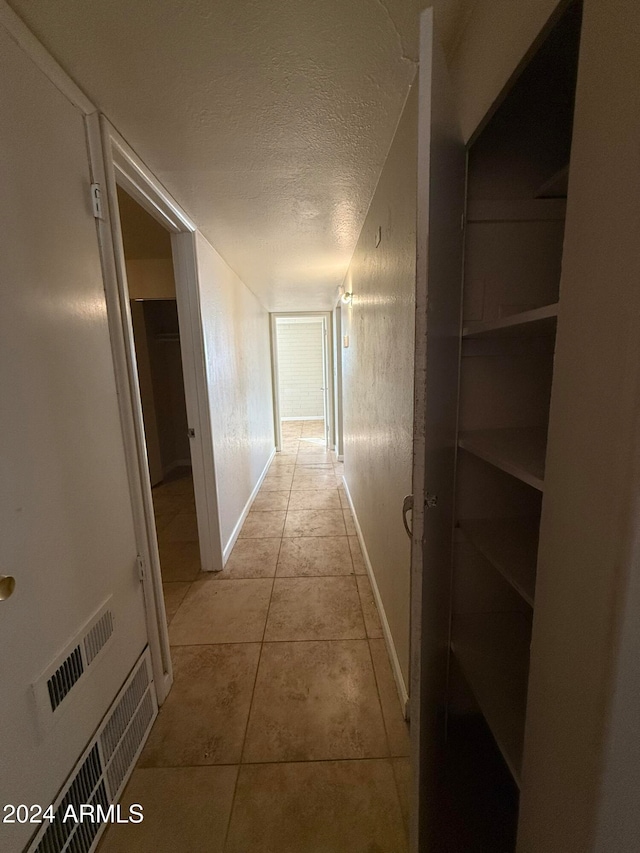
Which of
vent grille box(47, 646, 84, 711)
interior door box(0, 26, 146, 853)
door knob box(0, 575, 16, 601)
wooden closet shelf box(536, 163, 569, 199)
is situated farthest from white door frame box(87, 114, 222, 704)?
wooden closet shelf box(536, 163, 569, 199)

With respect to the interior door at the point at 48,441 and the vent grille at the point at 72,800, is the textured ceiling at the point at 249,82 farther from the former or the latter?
the vent grille at the point at 72,800

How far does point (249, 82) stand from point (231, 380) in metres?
2.08

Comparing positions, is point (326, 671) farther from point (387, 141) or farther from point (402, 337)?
point (387, 141)

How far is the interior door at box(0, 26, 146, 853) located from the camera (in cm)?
78

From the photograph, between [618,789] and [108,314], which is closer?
[618,789]

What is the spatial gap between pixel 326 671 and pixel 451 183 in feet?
6.51

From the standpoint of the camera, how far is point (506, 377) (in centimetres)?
110

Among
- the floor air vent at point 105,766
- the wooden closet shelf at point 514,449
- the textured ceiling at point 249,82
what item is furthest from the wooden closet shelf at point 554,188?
the floor air vent at point 105,766

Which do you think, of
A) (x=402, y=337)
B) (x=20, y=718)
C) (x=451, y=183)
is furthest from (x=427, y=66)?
(x=20, y=718)

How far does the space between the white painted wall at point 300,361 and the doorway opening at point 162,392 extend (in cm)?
346

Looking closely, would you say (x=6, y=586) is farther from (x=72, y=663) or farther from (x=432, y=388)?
(x=432, y=388)

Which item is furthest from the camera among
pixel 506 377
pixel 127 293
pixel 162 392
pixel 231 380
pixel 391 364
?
pixel 162 392

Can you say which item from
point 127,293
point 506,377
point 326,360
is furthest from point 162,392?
point 506,377

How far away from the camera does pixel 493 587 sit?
1.20 m
